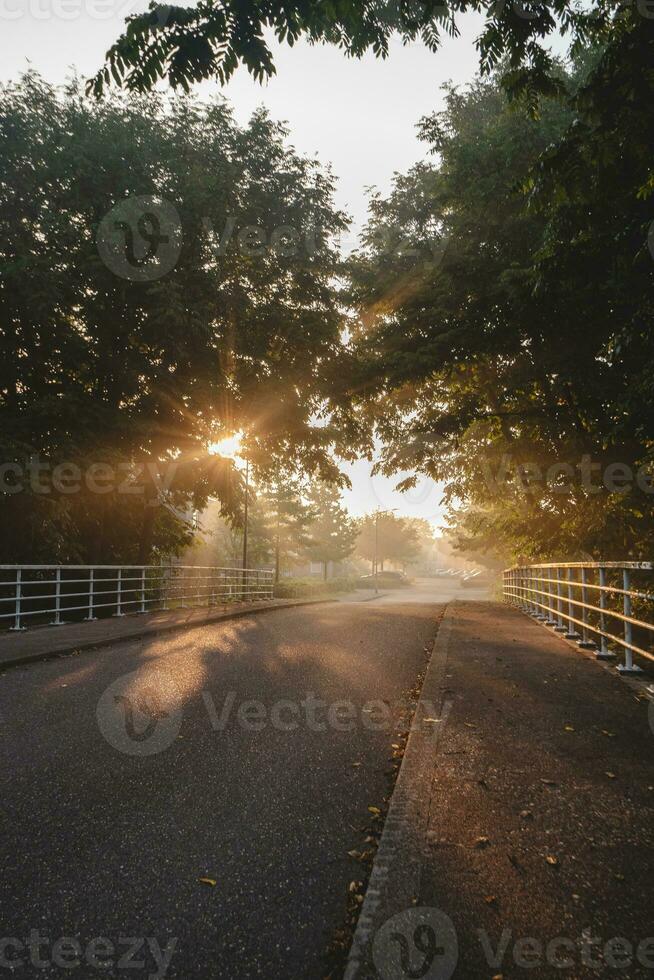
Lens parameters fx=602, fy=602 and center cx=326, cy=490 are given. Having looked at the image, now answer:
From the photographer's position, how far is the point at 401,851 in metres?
2.84

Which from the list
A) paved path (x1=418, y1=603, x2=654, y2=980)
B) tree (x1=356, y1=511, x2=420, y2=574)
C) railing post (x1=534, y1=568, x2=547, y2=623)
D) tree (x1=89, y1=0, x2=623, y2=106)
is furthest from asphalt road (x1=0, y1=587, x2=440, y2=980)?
tree (x1=356, y1=511, x2=420, y2=574)

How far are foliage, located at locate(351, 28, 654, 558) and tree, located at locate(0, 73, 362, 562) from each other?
3.00m

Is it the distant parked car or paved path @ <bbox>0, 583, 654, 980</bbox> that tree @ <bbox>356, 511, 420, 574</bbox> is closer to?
the distant parked car

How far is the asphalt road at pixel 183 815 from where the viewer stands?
230cm

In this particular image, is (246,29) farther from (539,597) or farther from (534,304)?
(539,597)

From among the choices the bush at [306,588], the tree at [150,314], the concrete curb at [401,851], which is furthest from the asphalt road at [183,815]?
the bush at [306,588]

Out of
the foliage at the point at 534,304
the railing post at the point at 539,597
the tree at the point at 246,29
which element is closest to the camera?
the tree at the point at 246,29

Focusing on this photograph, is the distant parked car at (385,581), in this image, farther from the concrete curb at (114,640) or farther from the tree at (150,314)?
the concrete curb at (114,640)

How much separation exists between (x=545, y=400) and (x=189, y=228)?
11833 mm

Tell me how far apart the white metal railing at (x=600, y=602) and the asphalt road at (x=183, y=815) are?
8.59 feet

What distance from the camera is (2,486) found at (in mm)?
14258

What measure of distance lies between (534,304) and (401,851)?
452 inches

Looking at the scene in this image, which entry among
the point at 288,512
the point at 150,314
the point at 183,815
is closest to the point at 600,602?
the point at 183,815

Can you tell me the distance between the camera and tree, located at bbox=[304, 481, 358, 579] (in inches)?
→ 2886
